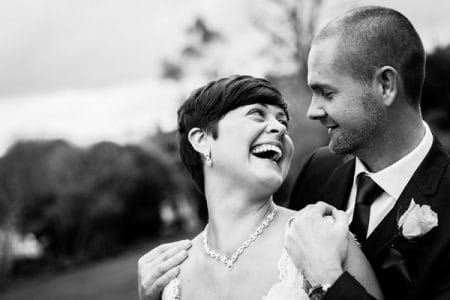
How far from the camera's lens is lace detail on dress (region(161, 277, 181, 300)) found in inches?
132

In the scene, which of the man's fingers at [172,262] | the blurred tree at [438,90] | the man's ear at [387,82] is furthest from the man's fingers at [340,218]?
the blurred tree at [438,90]

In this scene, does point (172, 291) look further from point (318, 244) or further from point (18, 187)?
point (18, 187)

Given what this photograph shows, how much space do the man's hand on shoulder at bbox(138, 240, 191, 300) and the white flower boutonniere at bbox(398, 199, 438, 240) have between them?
4.51ft

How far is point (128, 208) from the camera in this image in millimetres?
29453

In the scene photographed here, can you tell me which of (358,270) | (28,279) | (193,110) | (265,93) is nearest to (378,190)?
(358,270)

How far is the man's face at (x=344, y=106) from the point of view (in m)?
3.25

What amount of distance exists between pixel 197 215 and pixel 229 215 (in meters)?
29.5

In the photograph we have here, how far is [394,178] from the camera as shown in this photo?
10.6 ft

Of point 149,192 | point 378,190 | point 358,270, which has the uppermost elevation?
point 378,190

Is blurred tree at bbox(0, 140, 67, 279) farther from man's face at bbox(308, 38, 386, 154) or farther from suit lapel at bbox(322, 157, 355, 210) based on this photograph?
man's face at bbox(308, 38, 386, 154)

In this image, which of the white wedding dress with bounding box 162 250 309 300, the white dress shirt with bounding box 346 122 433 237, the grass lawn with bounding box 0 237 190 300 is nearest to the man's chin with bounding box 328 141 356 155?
the white dress shirt with bounding box 346 122 433 237

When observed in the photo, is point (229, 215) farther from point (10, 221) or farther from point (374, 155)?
point (10, 221)

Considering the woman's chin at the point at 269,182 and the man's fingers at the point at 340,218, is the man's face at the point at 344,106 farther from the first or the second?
the man's fingers at the point at 340,218

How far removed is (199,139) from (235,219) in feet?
1.85
